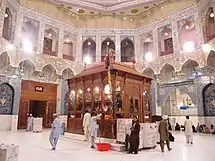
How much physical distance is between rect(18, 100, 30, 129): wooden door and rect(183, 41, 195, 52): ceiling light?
10333 mm

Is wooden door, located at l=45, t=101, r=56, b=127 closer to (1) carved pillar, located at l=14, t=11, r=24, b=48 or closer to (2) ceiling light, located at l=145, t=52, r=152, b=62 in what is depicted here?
(1) carved pillar, located at l=14, t=11, r=24, b=48

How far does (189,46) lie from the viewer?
11.9 m

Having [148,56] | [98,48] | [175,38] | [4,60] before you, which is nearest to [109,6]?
[98,48]

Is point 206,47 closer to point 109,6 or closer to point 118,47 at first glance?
point 118,47

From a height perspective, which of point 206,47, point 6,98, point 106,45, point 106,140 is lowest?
point 106,140

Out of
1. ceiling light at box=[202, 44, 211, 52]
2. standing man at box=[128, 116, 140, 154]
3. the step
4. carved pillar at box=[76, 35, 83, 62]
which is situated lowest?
the step

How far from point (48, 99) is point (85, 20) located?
6.31 m

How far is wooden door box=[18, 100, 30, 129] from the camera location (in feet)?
38.5

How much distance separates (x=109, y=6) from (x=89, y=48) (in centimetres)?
337

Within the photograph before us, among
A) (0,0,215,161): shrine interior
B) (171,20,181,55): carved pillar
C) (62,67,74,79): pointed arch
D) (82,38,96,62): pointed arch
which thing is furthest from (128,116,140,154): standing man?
(82,38,96,62): pointed arch

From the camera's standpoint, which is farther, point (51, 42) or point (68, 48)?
point (68, 48)

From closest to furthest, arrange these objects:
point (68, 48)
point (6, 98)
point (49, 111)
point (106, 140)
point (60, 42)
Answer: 1. point (106, 140)
2. point (6, 98)
3. point (49, 111)
4. point (60, 42)
5. point (68, 48)

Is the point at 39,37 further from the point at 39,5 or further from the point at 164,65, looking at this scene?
the point at 164,65

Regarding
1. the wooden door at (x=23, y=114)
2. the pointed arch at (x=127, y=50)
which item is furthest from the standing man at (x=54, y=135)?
the pointed arch at (x=127, y=50)
